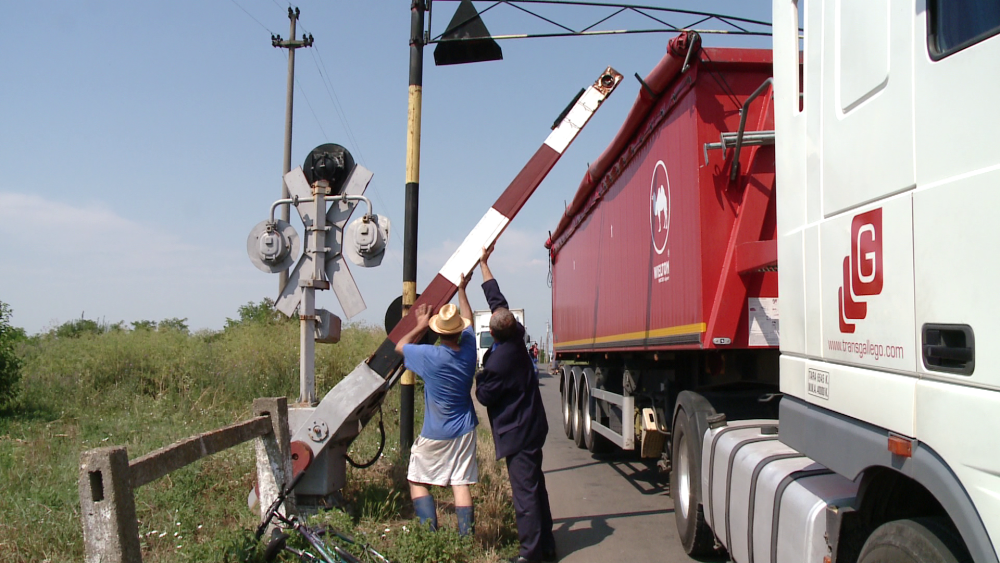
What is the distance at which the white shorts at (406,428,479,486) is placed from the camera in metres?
5.46

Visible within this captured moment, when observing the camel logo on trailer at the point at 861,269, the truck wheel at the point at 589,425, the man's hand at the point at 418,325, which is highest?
the camel logo on trailer at the point at 861,269

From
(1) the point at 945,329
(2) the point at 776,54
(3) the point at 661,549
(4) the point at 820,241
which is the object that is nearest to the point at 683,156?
(2) the point at 776,54

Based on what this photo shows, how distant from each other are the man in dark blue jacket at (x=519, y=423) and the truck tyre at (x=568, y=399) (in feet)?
23.1

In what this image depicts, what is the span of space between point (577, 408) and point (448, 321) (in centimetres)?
703

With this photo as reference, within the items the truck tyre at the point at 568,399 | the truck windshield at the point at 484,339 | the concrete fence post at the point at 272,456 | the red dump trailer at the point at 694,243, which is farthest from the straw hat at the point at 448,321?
the truck windshield at the point at 484,339

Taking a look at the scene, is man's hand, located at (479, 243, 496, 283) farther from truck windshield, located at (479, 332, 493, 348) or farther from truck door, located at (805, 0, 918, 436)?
truck windshield, located at (479, 332, 493, 348)

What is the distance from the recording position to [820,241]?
124 inches

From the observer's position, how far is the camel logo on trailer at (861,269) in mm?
2645

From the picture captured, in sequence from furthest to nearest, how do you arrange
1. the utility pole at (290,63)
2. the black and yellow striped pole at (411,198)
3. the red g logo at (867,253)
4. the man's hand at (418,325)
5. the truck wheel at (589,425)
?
the utility pole at (290,63), the truck wheel at (589,425), the black and yellow striped pole at (411,198), the man's hand at (418,325), the red g logo at (867,253)

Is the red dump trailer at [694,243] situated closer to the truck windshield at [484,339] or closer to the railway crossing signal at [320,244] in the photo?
the railway crossing signal at [320,244]

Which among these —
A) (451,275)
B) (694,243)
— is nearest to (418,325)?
(451,275)

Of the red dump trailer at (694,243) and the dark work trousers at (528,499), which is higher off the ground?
the red dump trailer at (694,243)

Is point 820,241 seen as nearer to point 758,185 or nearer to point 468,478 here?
point 758,185

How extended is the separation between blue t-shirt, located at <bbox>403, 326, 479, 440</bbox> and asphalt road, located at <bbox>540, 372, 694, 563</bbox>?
1.39 metres
